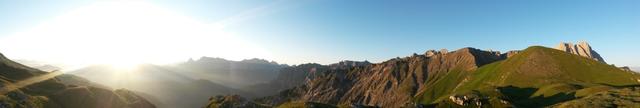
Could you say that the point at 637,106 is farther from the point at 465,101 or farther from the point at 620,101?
the point at 465,101

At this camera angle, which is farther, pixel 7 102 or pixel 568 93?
pixel 7 102

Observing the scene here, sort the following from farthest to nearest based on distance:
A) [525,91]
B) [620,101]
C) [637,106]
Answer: [525,91] < [620,101] < [637,106]

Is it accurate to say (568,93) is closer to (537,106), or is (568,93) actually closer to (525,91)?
(537,106)

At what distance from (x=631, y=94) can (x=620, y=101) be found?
14081mm

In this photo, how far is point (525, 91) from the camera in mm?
193125

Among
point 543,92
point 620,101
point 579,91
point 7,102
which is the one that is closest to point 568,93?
point 579,91

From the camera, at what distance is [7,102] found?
17900 cm

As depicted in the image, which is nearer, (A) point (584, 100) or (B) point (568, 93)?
(A) point (584, 100)

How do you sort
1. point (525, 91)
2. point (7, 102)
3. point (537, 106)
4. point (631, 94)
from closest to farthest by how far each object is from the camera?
point (631, 94) < point (537, 106) < point (7, 102) < point (525, 91)

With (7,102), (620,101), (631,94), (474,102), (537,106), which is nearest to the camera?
(620,101)

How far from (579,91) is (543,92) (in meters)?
17.4

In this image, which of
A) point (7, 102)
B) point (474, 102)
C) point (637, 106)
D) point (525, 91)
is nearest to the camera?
point (637, 106)

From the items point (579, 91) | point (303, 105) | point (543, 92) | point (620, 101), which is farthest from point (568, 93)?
point (303, 105)

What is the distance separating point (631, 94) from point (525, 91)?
5673 centimetres
